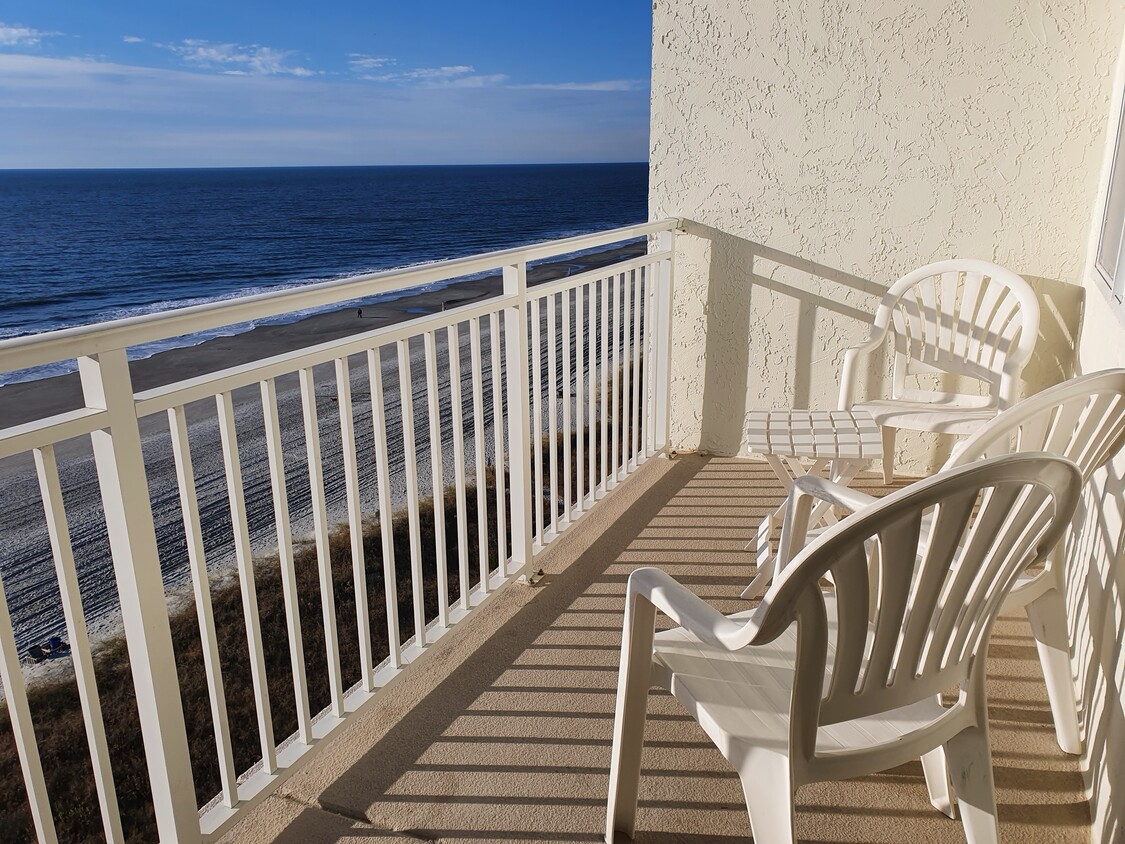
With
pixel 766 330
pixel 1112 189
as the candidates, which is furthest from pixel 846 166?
pixel 1112 189

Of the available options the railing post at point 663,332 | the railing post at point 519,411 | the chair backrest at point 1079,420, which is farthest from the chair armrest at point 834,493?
the railing post at point 663,332

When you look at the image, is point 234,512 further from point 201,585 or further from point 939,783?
point 939,783

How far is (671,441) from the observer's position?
4301 mm

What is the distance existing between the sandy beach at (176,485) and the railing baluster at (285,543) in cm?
81

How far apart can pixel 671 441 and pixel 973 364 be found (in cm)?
147

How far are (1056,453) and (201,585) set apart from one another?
66.6 inches

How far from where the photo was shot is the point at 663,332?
405cm

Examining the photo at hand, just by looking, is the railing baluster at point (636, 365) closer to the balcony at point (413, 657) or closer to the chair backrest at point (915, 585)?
the balcony at point (413, 657)

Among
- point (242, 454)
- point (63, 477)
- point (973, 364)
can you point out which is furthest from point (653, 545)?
point (63, 477)

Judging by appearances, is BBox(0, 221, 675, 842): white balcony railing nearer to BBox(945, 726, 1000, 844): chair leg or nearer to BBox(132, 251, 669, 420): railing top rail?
BBox(132, 251, 669, 420): railing top rail

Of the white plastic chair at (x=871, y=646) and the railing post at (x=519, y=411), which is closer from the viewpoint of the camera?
the white plastic chair at (x=871, y=646)

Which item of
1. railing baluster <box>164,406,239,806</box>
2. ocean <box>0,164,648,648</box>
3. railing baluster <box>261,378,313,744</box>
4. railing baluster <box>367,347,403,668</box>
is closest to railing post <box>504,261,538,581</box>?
railing baluster <box>367,347,403,668</box>

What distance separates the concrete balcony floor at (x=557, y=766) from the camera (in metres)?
1.81

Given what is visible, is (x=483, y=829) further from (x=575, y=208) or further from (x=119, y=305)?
(x=575, y=208)
